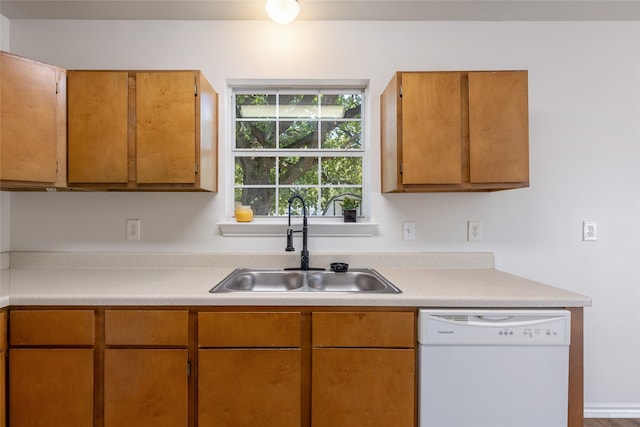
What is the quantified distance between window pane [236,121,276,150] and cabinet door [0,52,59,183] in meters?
0.95

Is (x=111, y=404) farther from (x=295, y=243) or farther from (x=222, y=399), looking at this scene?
(x=295, y=243)

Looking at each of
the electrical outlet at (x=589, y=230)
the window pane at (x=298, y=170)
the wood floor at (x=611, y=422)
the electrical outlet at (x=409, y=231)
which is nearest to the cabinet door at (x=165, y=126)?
the window pane at (x=298, y=170)

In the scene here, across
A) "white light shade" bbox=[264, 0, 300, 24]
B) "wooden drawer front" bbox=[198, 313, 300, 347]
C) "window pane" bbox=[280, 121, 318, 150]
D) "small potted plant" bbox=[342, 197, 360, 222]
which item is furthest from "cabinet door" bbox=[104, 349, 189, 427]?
"white light shade" bbox=[264, 0, 300, 24]

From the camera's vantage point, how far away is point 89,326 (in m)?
1.31

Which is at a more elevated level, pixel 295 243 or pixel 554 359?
pixel 295 243

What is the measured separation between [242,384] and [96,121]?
1462 mm

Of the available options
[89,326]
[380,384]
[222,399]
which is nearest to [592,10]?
[380,384]

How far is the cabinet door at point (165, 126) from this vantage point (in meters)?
1.62

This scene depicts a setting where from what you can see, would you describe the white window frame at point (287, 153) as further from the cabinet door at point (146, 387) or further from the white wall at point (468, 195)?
the cabinet door at point (146, 387)

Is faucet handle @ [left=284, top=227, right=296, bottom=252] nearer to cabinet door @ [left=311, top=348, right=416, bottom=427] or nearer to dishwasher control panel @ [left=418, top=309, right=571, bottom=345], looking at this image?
cabinet door @ [left=311, top=348, right=416, bottom=427]

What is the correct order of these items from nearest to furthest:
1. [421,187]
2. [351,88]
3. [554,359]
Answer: [554,359]
[421,187]
[351,88]

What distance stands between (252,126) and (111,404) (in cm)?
165

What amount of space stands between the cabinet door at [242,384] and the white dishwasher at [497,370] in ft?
1.91

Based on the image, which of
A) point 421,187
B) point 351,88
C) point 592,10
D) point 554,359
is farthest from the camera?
point 351,88
